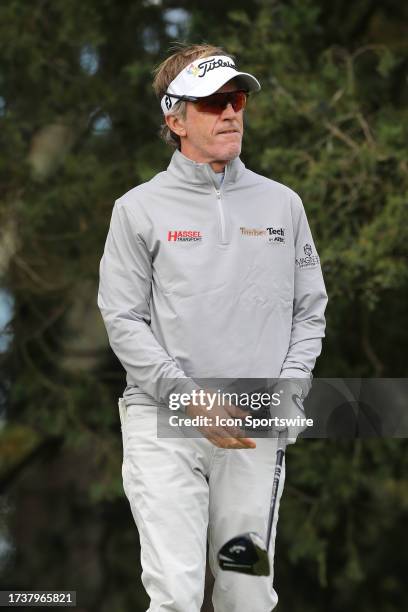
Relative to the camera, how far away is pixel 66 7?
26.1 ft

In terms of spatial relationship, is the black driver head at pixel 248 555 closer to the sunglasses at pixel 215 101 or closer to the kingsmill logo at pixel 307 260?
the kingsmill logo at pixel 307 260

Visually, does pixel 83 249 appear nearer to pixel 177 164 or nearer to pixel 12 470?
pixel 12 470

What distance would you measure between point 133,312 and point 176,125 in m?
0.64

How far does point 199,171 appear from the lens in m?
3.83

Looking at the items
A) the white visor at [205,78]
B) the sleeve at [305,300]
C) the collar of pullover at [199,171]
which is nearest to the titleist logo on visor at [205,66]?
the white visor at [205,78]

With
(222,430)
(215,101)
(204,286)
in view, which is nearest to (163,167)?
(215,101)

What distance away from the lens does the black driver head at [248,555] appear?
362 centimetres

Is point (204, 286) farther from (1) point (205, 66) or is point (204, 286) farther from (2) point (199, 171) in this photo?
(1) point (205, 66)

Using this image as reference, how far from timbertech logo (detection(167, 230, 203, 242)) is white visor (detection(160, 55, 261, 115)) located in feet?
1.39

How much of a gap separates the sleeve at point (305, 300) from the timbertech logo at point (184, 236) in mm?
363

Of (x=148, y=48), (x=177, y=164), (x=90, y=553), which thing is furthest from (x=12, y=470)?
(x=177, y=164)

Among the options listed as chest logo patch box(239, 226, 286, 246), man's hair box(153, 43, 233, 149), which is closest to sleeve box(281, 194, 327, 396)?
chest logo patch box(239, 226, 286, 246)

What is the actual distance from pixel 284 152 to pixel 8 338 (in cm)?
271

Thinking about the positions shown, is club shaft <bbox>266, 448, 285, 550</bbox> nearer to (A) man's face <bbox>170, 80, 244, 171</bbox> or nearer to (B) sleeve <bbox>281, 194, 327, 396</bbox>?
(B) sleeve <bbox>281, 194, 327, 396</bbox>
